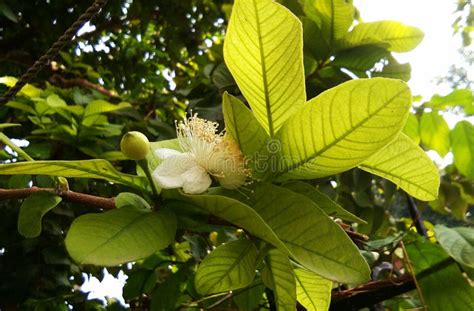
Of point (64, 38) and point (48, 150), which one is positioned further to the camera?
point (48, 150)

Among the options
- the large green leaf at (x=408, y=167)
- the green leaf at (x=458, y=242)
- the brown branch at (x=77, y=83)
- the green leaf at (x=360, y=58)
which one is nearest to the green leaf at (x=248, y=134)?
the large green leaf at (x=408, y=167)

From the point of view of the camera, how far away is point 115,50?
1848mm

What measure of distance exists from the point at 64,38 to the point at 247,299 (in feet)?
1.63

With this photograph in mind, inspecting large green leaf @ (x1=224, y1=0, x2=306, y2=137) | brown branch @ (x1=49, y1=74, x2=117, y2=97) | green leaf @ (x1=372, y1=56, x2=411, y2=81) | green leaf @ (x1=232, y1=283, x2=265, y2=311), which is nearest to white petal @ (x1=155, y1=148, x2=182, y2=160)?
large green leaf @ (x1=224, y1=0, x2=306, y2=137)

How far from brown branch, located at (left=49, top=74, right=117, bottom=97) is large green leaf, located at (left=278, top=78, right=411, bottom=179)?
1.16 m

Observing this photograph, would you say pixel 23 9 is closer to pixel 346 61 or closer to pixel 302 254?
pixel 346 61

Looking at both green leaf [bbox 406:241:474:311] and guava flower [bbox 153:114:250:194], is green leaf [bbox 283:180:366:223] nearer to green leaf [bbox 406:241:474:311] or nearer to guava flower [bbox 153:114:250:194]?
guava flower [bbox 153:114:250:194]

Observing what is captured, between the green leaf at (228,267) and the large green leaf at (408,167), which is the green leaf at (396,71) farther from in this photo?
the green leaf at (228,267)

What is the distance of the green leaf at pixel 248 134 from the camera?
0.43 meters

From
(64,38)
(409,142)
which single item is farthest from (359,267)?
(64,38)

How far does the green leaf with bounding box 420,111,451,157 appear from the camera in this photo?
35.2 inches

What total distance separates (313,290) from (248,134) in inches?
8.0

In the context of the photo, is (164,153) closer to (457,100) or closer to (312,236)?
(312,236)

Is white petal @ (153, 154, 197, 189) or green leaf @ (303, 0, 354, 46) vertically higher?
green leaf @ (303, 0, 354, 46)
